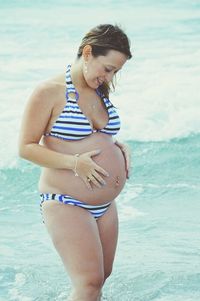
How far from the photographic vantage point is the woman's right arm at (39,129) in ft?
13.0

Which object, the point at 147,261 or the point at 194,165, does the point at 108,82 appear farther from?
the point at 194,165

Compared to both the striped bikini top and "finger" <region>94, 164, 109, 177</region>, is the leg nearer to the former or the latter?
"finger" <region>94, 164, 109, 177</region>

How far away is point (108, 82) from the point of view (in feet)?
13.6

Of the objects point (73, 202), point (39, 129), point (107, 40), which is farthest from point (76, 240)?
point (107, 40)

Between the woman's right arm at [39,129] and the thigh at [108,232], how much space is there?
37 cm

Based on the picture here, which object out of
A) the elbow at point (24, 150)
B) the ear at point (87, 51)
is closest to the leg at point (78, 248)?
the elbow at point (24, 150)

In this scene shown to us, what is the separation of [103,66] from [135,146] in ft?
17.6

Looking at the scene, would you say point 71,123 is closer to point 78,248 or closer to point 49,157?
point 49,157

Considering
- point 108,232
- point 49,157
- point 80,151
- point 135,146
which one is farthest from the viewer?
point 135,146

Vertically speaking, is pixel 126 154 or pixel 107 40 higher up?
pixel 107 40

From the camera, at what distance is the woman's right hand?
402 centimetres

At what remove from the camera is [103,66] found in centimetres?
402

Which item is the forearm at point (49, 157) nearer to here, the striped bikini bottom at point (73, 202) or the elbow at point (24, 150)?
the elbow at point (24, 150)

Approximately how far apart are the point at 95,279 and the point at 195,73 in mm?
8798
